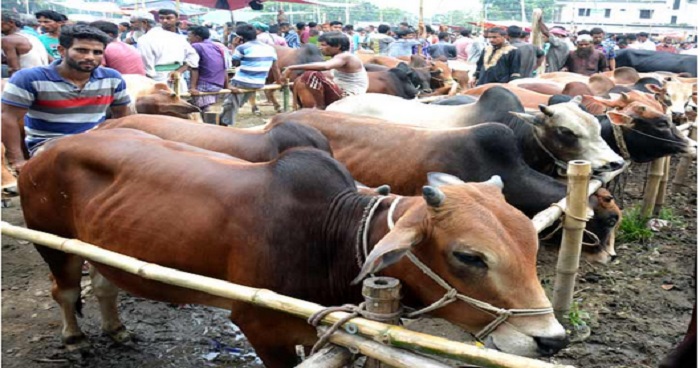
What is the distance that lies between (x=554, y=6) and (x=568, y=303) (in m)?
55.2

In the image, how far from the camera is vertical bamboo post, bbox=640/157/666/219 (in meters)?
6.21

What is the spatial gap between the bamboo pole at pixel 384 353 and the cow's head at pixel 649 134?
4231 millimetres

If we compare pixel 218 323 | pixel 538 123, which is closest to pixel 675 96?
pixel 538 123

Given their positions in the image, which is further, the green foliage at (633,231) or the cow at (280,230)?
the green foliage at (633,231)

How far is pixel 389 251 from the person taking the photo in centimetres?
197

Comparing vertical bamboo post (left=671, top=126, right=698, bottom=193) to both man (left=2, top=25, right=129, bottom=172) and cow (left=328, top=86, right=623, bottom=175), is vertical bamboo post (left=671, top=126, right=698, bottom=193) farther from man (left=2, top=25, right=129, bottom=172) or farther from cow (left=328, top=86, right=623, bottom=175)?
man (left=2, top=25, right=129, bottom=172)

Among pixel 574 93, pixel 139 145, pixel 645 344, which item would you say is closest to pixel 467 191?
pixel 139 145

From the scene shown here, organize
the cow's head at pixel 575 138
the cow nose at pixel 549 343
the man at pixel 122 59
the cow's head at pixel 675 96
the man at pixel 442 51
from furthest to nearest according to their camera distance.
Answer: the man at pixel 442 51, the cow's head at pixel 675 96, the man at pixel 122 59, the cow's head at pixel 575 138, the cow nose at pixel 549 343

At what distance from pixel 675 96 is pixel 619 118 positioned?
2.91 metres

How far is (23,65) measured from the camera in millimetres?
7074

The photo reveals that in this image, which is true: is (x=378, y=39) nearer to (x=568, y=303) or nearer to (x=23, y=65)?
(x=23, y=65)

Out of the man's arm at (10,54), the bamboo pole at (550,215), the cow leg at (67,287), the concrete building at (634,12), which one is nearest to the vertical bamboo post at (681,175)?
the bamboo pole at (550,215)

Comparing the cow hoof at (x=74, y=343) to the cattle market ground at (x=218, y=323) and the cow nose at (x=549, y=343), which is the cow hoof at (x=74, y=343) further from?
the cow nose at (x=549, y=343)

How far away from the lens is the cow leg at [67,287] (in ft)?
11.2
